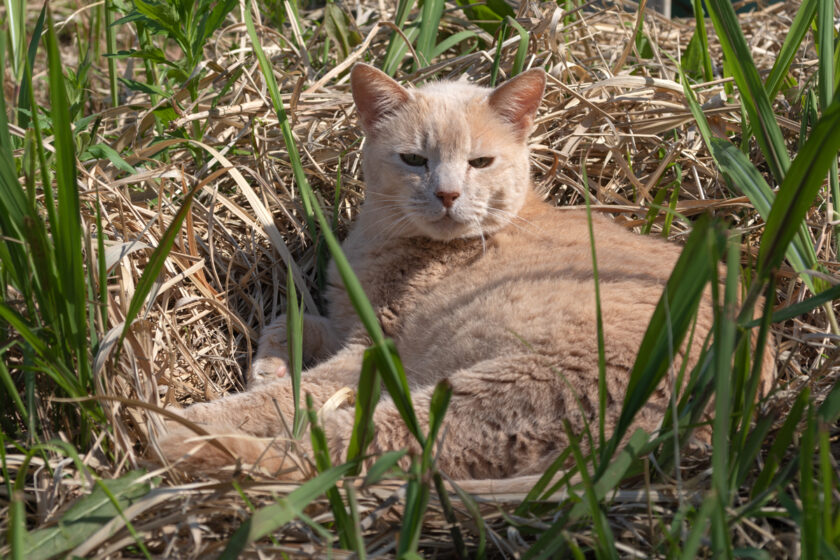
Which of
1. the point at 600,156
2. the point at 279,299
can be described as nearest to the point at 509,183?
the point at 600,156

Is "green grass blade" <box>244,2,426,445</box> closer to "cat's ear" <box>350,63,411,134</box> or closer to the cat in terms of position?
the cat

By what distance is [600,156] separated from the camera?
9.73 feet

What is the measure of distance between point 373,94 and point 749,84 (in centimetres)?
114

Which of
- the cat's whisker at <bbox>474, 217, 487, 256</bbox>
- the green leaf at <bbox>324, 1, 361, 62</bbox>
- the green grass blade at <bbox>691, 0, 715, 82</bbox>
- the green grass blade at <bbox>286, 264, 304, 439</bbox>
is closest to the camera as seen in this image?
the green grass blade at <bbox>286, 264, 304, 439</bbox>

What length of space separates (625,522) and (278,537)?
0.64m

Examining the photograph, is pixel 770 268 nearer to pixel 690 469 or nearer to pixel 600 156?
pixel 690 469

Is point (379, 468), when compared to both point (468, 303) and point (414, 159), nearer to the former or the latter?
point (468, 303)

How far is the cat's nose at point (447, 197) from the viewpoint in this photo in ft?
7.45

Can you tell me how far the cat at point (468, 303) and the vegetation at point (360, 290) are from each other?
0.12 m

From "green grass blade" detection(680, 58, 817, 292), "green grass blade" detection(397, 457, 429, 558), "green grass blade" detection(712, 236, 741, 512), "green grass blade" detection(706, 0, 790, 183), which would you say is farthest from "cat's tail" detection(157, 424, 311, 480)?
"green grass blade" detection(706, 0, 790, 183)

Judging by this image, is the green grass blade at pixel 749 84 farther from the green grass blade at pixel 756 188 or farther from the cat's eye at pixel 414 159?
the cat's eye at pixel 414 159

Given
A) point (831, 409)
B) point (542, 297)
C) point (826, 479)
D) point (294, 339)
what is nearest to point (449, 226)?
point (542, 297)

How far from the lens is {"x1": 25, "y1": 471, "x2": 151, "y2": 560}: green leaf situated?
129 centimetres

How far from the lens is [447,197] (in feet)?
7.47
